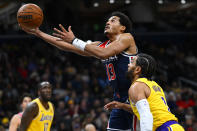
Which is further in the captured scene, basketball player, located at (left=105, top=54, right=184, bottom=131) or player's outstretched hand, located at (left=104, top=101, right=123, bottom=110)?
player's outstretched hand, located at (left=104, top=101, right=123, bottom=110)

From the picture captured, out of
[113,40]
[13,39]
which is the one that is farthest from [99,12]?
[113,40]

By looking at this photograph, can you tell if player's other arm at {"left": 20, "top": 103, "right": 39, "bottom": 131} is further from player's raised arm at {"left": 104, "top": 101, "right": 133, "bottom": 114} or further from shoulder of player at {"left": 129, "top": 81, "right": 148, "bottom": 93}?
shoulder of player at {"left": 129, "top": 81, "right": 148, "bottom": 93}

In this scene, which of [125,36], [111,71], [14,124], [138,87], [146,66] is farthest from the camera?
[14,124]

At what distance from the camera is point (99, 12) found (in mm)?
19422

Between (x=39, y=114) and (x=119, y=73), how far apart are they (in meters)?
1.72

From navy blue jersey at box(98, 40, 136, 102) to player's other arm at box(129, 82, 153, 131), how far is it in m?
0.77

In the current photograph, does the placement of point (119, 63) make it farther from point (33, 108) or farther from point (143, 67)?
point (33, 108)

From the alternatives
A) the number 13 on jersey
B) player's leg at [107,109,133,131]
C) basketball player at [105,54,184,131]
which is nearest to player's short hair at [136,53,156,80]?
basketball player at [105,54,184,131]

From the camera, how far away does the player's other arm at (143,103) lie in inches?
132

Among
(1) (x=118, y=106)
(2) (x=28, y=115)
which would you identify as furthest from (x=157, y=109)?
(2) (x=28, y=115)

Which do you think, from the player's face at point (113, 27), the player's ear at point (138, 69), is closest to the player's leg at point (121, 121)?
the player's ear at point (138, 69)

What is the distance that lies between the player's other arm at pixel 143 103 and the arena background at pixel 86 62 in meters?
4.25

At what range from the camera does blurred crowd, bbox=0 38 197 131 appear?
10.1 metres

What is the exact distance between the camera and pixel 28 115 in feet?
16.7
